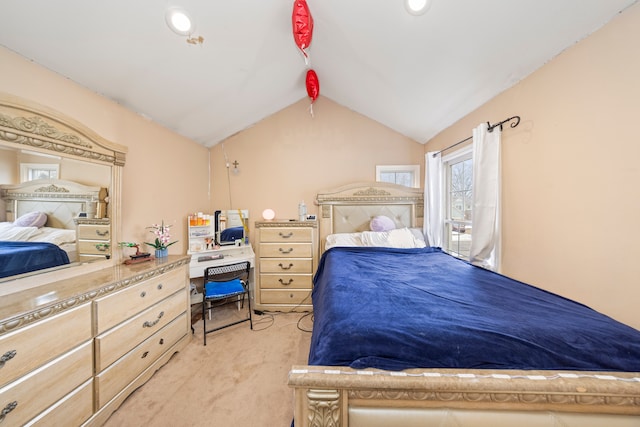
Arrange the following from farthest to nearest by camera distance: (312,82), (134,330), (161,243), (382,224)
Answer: (382,224) → (312,82) → (161,243) → (134,330)

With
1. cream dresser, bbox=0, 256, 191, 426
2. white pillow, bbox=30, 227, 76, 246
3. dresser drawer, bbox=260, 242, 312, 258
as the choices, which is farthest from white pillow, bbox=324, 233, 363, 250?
white pillow, bbox=30, 227, 76, 246

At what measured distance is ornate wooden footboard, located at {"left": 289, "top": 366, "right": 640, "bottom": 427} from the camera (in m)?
0.84

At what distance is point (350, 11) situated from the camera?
1.60 metres

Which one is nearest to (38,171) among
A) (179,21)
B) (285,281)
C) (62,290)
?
(62,290)

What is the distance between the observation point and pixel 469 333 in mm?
943

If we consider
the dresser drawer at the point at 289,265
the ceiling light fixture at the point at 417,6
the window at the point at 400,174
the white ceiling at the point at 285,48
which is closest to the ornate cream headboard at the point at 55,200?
the white ceiling at the point at 285,48

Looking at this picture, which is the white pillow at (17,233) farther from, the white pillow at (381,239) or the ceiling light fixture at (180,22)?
the white pillow at (381,239)

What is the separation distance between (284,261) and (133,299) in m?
1.54

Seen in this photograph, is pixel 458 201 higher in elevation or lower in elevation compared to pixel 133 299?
higher

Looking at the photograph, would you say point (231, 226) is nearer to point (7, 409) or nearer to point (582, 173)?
point (7, 409)

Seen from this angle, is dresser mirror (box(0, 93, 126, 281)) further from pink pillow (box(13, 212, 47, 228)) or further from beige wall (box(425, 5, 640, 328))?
beige wall (box(425, 5, 640, 328))

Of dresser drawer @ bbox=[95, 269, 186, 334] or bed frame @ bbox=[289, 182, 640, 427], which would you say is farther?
dresser drawer @ bbox=[95, 269, 186, 334]

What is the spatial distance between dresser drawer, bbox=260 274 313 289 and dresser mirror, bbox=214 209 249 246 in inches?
26.4

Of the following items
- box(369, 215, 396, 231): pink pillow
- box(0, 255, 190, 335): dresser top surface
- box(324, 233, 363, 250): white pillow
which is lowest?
box(0, 255, 190, 335): dresser top surface
